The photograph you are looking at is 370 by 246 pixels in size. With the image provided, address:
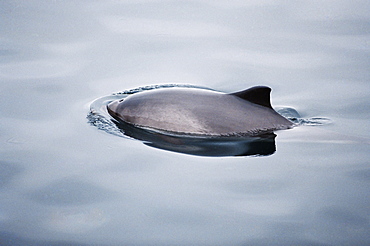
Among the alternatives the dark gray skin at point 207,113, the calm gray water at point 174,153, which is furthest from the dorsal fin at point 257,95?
the calm gray water at point 174,153

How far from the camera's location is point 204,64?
1080 cm

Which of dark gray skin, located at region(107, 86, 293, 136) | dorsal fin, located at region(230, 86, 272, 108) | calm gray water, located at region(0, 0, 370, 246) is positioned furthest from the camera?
dorsal fin, located at region(230, 86, 272, 108)

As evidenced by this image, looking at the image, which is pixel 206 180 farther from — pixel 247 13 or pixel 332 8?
pixel 332 8

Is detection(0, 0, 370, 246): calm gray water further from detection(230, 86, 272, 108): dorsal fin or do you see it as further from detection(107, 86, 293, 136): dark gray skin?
detection(230, 86, 272, 108): dorsal fin

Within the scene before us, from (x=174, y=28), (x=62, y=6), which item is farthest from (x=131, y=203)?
(x=62, y=6)

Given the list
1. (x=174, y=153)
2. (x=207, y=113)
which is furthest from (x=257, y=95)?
(x=174, y=153)

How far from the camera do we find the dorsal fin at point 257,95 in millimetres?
7363

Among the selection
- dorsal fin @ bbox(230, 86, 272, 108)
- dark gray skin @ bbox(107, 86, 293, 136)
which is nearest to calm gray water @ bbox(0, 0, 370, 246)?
dark gray skin @ bbox(107, 86, 293, 136)

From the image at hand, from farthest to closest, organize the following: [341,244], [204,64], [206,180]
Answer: [204,64], [206,180], [341,244]

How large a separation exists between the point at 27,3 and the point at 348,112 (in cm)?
897

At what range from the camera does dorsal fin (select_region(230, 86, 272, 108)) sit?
7.36 metres

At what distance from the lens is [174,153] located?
679 cm

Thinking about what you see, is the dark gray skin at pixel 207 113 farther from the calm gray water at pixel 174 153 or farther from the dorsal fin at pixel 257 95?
the calm gray water at pixel 174 153

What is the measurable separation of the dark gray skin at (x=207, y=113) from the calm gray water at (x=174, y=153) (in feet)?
1.32
